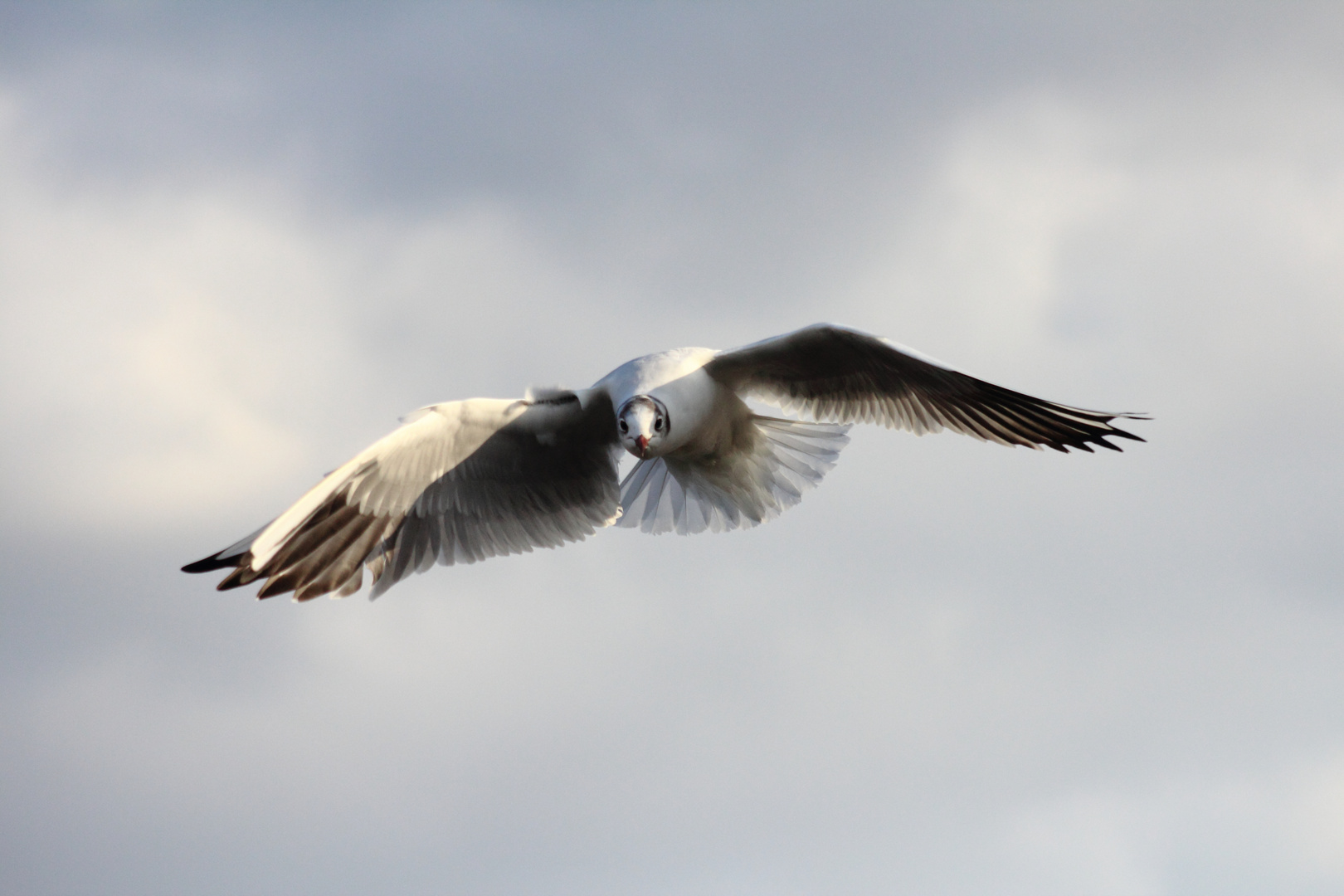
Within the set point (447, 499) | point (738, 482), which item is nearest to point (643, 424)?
point (447, 499)

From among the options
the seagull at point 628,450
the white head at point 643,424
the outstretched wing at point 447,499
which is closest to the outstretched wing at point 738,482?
the seagull at point 628,450

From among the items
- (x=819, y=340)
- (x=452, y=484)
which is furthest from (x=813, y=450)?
(x=452, y=484)

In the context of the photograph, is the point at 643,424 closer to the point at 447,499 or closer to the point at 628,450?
the point at 628,450

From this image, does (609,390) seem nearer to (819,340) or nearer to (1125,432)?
(819,340)

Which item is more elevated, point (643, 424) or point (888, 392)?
point (888, 392)

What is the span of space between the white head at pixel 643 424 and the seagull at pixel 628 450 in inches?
0.5

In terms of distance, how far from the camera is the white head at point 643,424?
6336 millimetres

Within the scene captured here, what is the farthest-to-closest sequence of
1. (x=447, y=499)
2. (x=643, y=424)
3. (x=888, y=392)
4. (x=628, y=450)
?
(x=447, y=499)
(x=888, y=392)
(x=628, y=450)
(x=643, y=424)

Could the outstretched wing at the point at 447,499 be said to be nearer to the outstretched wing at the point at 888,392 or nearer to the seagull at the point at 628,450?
the seagull at the point at 628,450

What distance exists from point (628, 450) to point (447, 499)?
1749 mm

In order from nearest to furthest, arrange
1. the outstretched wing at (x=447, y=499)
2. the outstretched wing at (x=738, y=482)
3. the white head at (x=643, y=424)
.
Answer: the white head at (x=643, y=424)
the outstretched wing at (x=447, y=499)
the outstretched wing at (x=738, y=482)

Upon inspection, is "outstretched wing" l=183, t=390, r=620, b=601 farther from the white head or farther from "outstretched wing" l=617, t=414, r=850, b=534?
the white head

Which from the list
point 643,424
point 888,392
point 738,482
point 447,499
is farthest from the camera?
point 738,482

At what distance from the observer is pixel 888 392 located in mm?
7473
